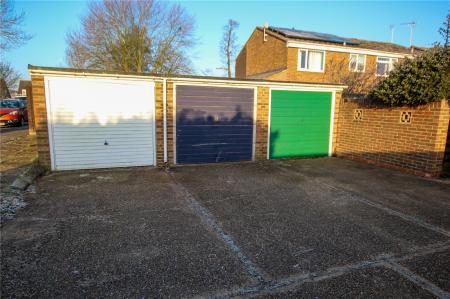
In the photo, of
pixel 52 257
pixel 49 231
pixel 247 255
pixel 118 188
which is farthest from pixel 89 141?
pixel 247 255

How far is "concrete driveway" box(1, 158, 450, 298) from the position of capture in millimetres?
2496

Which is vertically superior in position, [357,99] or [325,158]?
[357,99]

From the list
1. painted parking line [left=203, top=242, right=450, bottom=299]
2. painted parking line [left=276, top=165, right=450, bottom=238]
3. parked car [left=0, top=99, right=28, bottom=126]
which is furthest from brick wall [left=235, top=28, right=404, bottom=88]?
parked car [left=0, top=99, right=28, bottom=126]

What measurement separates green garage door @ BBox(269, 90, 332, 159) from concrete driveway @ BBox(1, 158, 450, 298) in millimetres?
2970

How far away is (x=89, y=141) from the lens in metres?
6.84

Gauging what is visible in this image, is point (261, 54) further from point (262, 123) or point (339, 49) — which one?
point (262, 123)

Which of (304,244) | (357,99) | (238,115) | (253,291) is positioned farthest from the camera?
(357,99)

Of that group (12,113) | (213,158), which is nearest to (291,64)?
(213,158)

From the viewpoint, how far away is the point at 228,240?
3395mm

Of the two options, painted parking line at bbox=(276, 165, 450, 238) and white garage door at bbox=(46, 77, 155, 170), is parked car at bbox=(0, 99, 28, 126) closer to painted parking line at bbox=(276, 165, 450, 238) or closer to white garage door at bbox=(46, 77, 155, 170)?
white garage door at bbox=(46, 77, 155, 170)

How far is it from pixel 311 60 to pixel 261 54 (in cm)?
457

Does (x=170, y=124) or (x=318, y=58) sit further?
(x=318, y=58)

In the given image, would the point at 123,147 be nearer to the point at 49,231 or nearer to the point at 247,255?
the point at 49,231

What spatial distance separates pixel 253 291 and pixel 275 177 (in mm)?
4388
